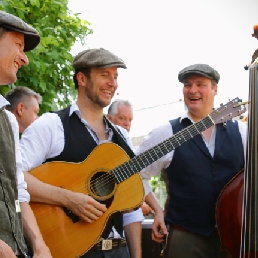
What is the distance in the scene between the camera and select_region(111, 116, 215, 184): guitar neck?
316cm

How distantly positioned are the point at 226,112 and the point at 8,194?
69.9 inches

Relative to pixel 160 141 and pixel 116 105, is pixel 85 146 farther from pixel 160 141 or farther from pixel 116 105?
pixel 116 105

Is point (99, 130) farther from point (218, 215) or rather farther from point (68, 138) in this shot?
point (218, 215)

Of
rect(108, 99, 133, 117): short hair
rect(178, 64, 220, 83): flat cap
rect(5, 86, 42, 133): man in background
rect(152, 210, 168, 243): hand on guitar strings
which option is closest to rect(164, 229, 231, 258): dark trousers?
rect(152, 210, 168, 243): hand on guitar strings

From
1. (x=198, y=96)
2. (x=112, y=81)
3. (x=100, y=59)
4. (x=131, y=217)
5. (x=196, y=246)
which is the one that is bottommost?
(x=196, y=246)

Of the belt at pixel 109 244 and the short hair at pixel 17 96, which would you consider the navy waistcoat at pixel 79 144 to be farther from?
the short hair at pixel 17 96

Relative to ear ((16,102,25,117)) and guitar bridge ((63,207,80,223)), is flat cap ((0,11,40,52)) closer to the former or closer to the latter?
guitar bridge ((63,207,80,223))

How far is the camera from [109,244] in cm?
309

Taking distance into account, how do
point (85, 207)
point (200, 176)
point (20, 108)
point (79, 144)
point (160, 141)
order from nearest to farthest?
point (85, 207) < point (79, 144) < point (200, 176) < point (160, 141) < point (20, 108)

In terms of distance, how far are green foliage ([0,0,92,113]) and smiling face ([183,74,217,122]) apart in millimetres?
3351

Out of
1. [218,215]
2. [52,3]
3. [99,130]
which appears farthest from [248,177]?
[52,3]

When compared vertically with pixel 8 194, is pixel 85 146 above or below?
above

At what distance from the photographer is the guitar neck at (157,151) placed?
316 cm

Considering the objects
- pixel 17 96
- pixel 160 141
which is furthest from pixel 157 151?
pixel 17 96
